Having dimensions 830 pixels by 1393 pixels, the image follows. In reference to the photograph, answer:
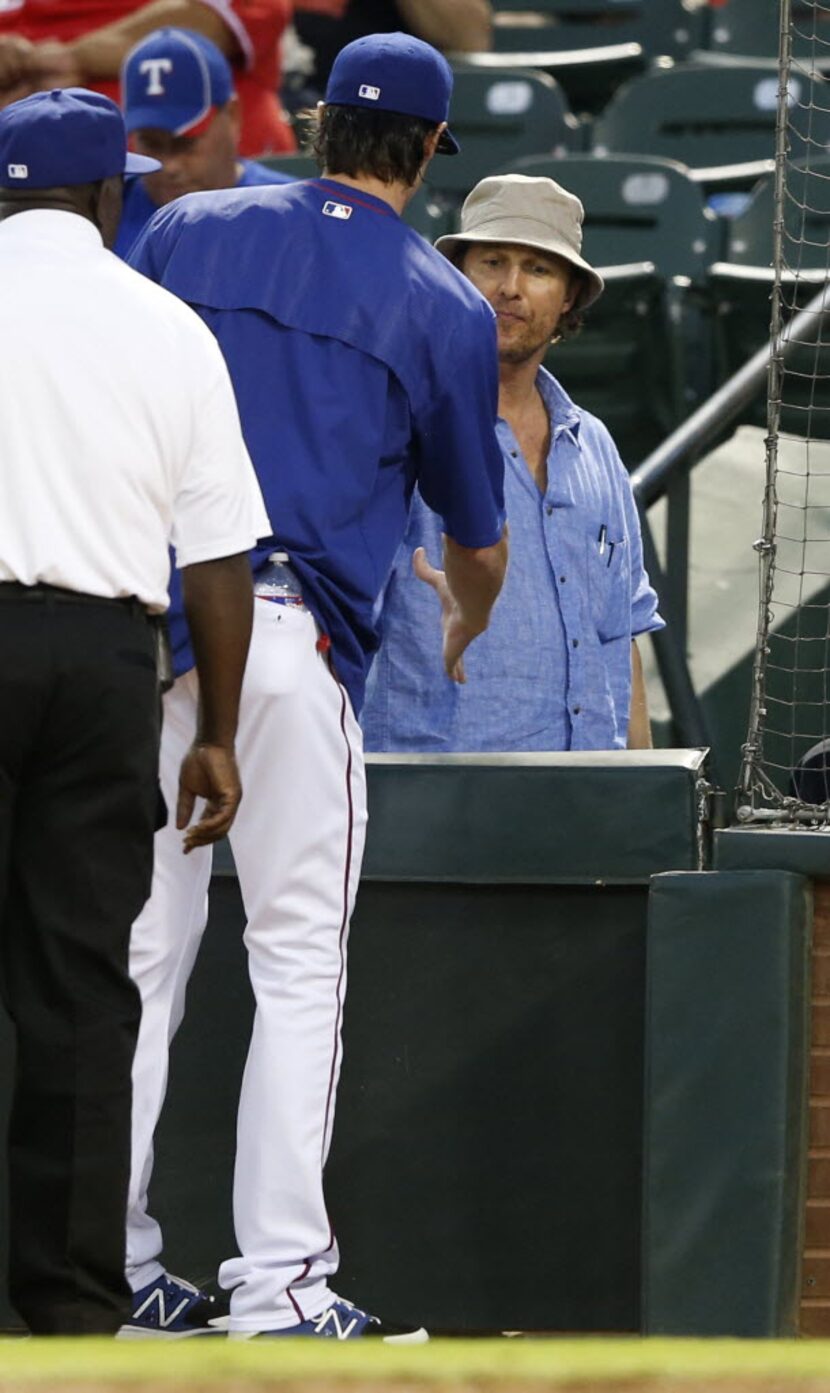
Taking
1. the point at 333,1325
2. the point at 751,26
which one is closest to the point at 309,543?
the point at 333,1325

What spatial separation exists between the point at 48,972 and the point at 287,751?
52 cm

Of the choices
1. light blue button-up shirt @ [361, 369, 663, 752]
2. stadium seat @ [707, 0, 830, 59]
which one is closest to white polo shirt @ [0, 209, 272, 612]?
light blue button-up shirt @ [361, 369, 663, 752]

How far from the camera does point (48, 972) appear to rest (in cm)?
298

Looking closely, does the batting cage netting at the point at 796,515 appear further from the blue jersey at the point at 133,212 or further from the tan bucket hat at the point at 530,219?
the blue jersey at the point at 133,212

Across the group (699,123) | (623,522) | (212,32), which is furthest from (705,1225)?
(699,123)

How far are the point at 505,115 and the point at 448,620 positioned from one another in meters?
5.66

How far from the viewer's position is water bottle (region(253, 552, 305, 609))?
334 cm

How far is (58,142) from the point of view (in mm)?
3139

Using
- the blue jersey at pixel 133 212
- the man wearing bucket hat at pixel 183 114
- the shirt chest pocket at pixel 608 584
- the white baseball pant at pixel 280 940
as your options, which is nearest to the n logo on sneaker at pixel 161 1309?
the white baseball pant at pixel 280 940

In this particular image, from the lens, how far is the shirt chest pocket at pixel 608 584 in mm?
4402

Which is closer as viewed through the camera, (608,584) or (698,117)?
(608,584)

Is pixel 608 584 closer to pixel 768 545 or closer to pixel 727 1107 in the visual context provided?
pixel 768 545

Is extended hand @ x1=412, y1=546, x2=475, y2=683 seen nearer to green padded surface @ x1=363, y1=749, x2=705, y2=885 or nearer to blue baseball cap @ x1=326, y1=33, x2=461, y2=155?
green padded surface @ x1=363, y1=749, x2=705, y2=885

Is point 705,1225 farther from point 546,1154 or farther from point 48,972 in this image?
point 48,972
